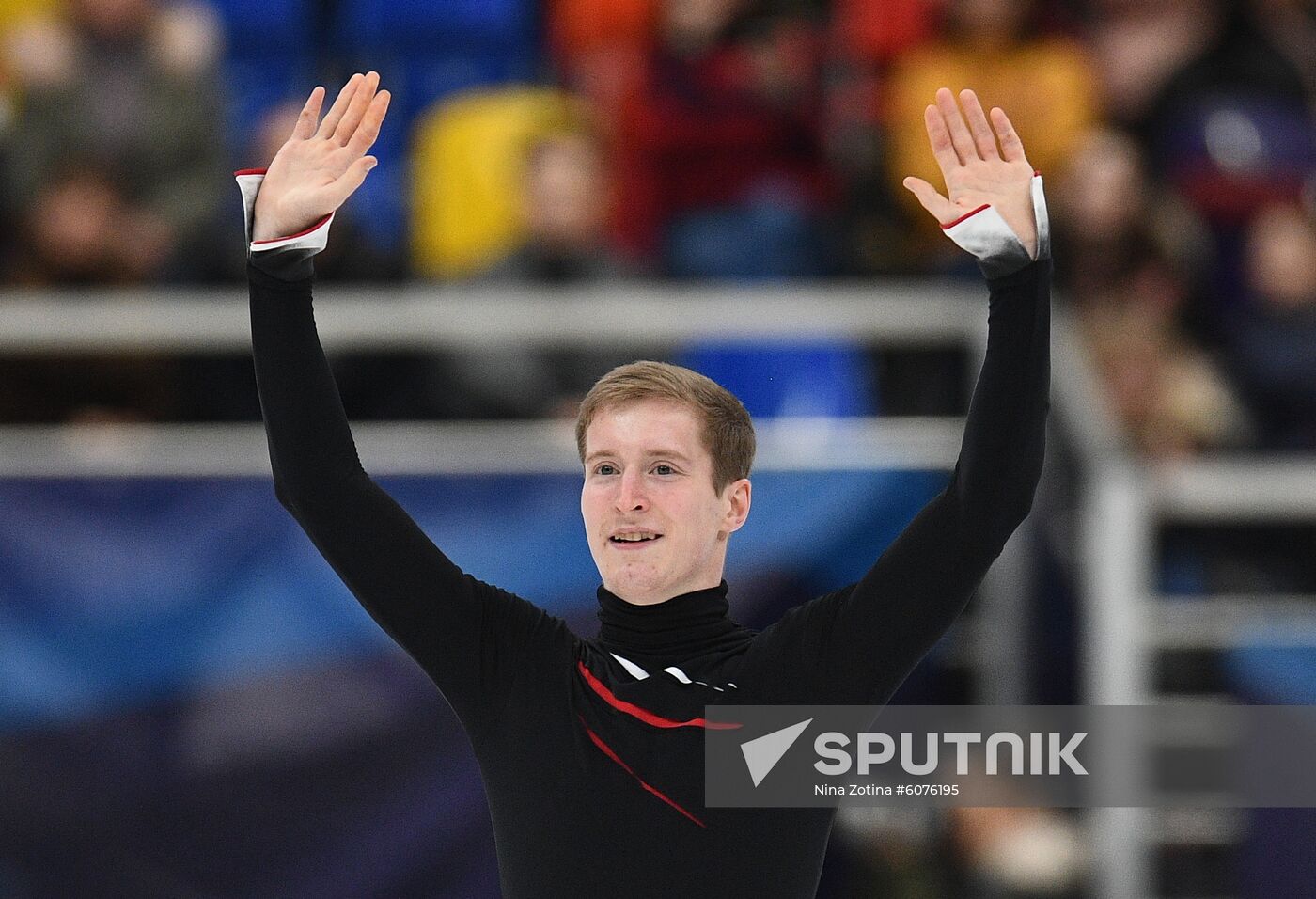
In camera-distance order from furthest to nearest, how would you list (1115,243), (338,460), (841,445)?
1. (1115,243)
2. (841,445)
3. (338,460)

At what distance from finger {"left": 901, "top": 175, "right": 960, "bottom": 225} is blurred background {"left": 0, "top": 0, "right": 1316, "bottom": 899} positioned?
2757 millimetres

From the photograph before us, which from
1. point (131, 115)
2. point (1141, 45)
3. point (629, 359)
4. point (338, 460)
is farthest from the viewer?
point (1141, 45)

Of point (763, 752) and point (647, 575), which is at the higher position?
point (647, 575)

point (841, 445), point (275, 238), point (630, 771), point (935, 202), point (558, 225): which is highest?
point (558, 225)

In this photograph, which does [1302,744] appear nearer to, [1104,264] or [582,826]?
[1104,264]

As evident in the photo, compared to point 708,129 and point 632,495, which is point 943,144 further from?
point 708,129

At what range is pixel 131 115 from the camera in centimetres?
696

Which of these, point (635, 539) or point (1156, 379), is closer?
point (635, 539)

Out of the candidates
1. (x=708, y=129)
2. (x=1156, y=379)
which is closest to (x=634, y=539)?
(x=1156, y=379)

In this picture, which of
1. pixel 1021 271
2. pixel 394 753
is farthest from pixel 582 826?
pixel 394 753

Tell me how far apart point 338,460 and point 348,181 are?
0.41 meters

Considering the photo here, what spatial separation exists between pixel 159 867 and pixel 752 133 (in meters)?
3.54

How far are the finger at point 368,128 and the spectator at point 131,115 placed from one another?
13.2ft

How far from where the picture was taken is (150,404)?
6051 millimetres
